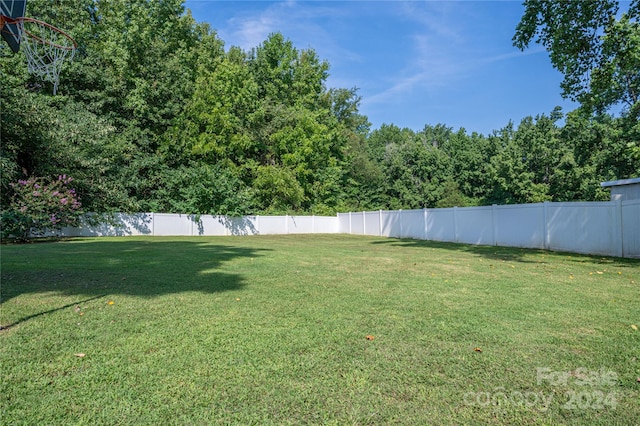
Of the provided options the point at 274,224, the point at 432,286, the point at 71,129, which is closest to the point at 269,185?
the point at 274,224

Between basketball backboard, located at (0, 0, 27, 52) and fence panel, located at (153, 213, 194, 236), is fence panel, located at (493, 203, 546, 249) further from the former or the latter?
fence panel, located at (153, 213, 194, 236)

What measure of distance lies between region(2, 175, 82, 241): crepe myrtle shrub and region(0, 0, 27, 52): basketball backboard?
38.6 ft

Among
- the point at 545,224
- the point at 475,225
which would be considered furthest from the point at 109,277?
the point at 475,225

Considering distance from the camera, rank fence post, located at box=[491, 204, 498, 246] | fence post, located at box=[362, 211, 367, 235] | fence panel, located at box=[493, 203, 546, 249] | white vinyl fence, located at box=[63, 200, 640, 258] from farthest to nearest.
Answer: fence post, located at box=[362, 211, 367, 235]
fence post, located at box=[491, 204, 498, 246]
fence panel, located at box=[493, 203, 546, 249]
white vinyl fence, located at box=[63, 200, 640, 258]

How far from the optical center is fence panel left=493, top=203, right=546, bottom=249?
1331 centimetres

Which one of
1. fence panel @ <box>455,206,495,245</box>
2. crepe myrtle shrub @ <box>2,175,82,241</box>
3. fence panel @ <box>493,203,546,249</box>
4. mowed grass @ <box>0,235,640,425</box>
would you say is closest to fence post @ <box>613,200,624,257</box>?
fence panel @ <box>493,203,546,249</box>

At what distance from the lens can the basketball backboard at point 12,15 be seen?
182 inches

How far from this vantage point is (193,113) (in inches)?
1087

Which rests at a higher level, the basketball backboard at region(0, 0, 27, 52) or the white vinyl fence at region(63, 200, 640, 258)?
the basketball backboard at region(0, 0, 27, 52)

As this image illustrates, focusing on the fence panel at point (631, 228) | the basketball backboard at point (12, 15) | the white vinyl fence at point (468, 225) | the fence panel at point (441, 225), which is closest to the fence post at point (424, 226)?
the white vinyl fence at point (468, 225)

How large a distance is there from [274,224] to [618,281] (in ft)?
76.4

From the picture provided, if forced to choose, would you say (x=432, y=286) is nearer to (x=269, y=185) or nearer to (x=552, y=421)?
(x=552, y=421)

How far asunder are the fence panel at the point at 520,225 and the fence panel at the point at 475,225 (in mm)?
382

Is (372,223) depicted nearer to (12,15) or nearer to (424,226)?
(424,226)
